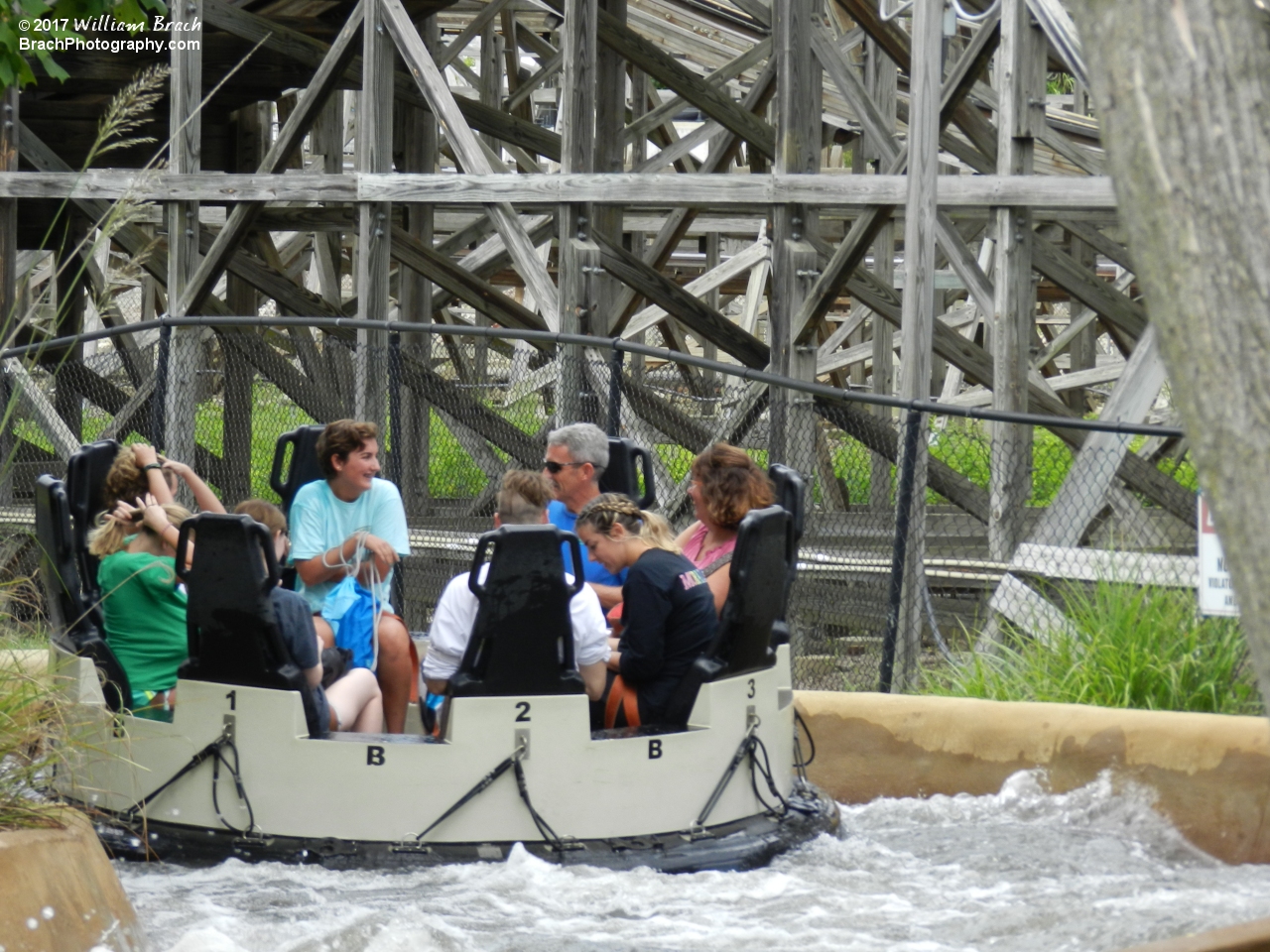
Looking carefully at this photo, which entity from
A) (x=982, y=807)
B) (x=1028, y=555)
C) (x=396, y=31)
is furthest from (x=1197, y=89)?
(x=396, y=31)

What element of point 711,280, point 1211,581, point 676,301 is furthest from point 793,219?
point 1211,581

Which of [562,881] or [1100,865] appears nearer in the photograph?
[562,881]

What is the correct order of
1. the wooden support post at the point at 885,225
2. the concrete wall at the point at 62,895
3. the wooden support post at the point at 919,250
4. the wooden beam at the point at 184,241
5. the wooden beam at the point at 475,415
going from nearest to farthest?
the concrete wall at the point at 62,895 < the wooden support post at the point at 919,250 < the wooden beam at the point at 184,241 < the wooden beam at the point at 475,415 < the wooden support post at the point at 885,225

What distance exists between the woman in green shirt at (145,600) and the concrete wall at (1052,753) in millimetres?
2415

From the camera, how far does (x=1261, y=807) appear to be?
18.0 ft

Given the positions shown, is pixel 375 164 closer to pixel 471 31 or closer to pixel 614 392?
pixel 614 392

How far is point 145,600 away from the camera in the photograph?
17.3 feet

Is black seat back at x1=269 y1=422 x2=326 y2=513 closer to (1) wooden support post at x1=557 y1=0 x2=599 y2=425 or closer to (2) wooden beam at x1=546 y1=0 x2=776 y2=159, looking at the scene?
(1) wooden support post at x1=557 y1=0 x2=599 y2=425

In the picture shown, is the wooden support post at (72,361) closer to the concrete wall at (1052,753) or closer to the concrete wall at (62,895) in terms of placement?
the concrete wall at (1052,753)

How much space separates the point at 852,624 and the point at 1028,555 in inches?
62.6

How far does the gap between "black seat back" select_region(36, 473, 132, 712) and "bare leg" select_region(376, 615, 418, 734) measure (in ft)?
3.13

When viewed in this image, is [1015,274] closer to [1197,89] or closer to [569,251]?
[569,251]

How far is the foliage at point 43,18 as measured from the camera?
17.8 feet

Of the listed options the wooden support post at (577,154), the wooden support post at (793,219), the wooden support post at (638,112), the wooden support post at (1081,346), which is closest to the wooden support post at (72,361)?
the wooden support post at (577,154)
